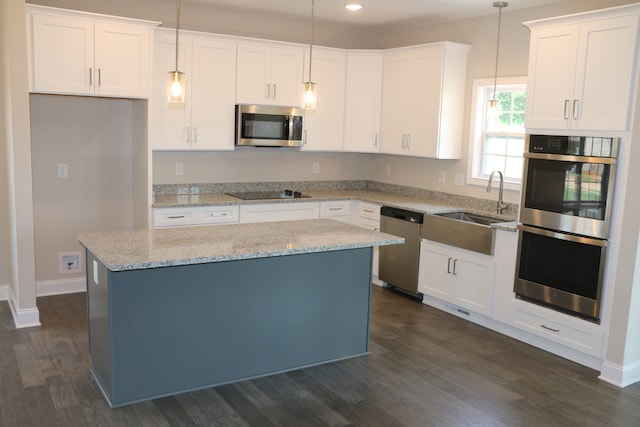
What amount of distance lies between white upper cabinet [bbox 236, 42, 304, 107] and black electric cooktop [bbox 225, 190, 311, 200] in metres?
0.91

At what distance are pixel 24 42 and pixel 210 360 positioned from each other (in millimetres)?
2718

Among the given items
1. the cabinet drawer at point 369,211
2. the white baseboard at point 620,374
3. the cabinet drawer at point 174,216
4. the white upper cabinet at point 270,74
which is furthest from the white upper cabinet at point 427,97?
the white baseboard at point 620,374

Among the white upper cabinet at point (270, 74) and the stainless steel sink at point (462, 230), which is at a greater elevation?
the white upper cabinet at point (270, 74)

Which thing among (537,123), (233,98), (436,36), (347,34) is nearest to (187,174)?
(233,98)

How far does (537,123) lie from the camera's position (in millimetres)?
4203

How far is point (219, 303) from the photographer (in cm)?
343

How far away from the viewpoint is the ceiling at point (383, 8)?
192 inches

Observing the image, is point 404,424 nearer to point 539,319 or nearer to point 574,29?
point 539,319

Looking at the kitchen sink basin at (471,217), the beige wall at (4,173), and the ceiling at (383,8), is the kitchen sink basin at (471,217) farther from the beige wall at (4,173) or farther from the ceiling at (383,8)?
the beige wall at (4,173)

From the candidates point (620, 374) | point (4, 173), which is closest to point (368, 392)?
point (620, 374)

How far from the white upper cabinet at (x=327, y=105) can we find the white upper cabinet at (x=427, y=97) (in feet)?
1.67

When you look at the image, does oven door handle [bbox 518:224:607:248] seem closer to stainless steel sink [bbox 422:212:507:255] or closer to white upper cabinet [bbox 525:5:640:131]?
stainless steel sink [bbox 422:212:507:255]

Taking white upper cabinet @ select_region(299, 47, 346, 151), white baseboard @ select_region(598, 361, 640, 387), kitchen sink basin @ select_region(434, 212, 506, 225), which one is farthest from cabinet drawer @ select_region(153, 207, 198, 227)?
white baseboard @ select_region(598, 361, 640, 387)

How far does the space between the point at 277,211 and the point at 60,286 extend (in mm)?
2107
